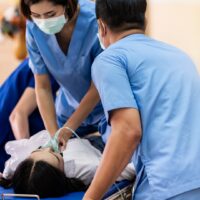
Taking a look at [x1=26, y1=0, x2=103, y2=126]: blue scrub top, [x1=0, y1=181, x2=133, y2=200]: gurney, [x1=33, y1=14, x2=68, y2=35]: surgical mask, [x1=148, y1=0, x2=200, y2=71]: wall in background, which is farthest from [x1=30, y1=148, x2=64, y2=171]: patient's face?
[x1=148, y1=0, x2=200, y2=71]: wall in background

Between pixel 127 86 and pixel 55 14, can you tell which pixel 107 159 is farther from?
pixel 55 14

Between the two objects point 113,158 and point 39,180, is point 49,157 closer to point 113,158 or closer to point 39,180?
point 39,180

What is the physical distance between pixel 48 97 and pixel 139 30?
2.50 ft

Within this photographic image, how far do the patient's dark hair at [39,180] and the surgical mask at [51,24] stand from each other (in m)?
0.53

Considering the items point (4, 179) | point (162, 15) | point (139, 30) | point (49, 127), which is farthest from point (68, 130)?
point (162, 15)

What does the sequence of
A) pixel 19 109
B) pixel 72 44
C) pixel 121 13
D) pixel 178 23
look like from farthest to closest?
pixel 178 23
pixel 19 109
pixel 72 44
pixel 121 13

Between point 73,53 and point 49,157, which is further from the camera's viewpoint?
point 73,53

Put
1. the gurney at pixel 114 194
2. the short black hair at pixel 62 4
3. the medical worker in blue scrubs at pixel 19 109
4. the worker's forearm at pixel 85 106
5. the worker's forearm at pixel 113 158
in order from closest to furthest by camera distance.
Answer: the worker's forearm at pixel 113 158 → the gurney at pixel 114 194 → the short black hair at pixel 62 4 → the worker's forearm at pixel 85 106 → the medical worker in blue scrubs at pixel 19 109

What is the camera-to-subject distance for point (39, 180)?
1.64m

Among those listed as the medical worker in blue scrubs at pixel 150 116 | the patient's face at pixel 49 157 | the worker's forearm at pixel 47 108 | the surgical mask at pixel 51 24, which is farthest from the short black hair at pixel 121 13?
the worker's forearm at pixel 47 108

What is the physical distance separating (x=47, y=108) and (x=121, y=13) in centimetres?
80

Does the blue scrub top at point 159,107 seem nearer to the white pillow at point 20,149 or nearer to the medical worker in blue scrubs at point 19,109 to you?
the white pillow at point 20,149

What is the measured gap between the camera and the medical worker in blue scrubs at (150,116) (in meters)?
1.22

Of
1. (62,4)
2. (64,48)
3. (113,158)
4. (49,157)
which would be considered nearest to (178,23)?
(64,48)
